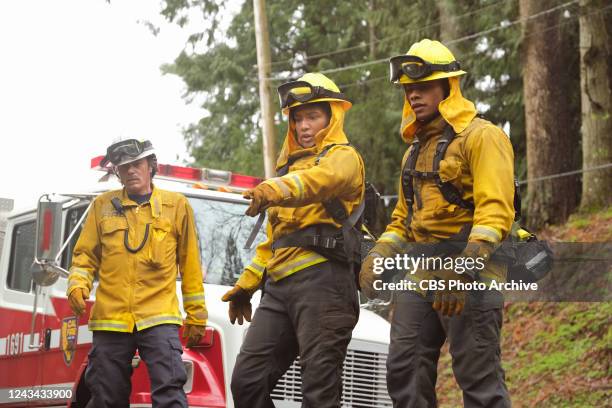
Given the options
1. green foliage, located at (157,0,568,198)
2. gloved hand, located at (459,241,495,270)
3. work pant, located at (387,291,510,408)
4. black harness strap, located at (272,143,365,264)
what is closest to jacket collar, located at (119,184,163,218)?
black harness strap, located at (272,143,365,264)

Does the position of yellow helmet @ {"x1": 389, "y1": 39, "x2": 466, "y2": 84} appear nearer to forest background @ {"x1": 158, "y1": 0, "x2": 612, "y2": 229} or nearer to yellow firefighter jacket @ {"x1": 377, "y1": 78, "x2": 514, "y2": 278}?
yellow firefighter jacket @ {"x1": 377, "y1": 78, "x2": 514, "y2": 278}

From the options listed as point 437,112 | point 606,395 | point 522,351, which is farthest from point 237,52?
point 437,112

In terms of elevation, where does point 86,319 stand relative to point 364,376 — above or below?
above

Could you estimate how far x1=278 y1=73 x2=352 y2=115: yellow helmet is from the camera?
6207 millimetres

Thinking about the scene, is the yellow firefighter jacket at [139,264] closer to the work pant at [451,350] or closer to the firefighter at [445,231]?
the firefighter at [445,231]

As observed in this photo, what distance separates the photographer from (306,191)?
5.68 m

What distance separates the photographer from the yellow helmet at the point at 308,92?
244 inches

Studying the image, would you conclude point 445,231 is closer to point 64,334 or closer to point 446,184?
point 446,184

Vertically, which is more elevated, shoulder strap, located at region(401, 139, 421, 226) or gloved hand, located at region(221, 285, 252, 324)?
shoulder strap, located at region(401, 139, 421, 226)

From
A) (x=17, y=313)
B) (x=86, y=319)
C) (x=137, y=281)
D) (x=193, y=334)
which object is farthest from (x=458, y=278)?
(x=17, y=313)

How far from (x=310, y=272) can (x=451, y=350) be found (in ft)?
3.03

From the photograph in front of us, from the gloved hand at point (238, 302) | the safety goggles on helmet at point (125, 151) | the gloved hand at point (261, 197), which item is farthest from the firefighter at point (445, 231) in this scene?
the safety goggles on helmet at point (125, 151)

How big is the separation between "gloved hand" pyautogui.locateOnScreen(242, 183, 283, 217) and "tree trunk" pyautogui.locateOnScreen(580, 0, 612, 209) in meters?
12.1

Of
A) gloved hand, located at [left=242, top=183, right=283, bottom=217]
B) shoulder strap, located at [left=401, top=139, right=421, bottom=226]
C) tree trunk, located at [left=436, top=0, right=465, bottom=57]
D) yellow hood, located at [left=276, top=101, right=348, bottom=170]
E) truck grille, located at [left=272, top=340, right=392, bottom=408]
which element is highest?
tree trunk, located at [left=436, top=0, right=465, bottom=57]
